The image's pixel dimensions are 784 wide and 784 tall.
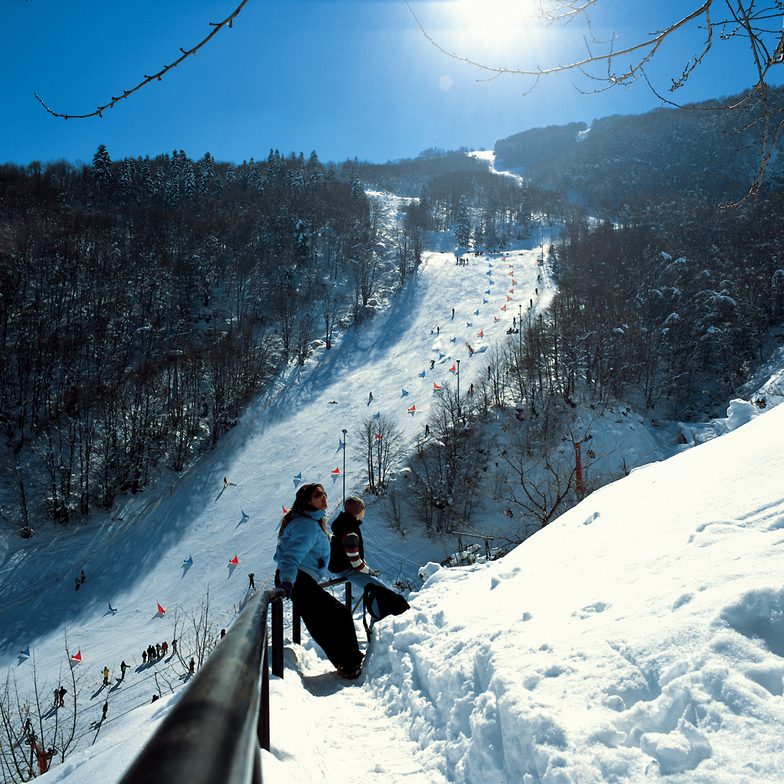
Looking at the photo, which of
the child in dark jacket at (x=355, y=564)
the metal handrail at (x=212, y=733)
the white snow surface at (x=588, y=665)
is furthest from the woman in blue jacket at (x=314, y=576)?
the metal handrail at (x=212, y=733)

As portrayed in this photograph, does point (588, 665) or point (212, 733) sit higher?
point (212, 733)

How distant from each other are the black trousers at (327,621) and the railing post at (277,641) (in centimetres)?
46

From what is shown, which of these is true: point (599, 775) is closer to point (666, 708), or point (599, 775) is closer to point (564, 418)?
point (666, 708)

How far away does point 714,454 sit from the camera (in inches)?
173

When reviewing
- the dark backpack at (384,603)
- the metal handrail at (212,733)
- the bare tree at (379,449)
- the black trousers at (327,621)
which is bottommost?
the bare tree at (379,449)

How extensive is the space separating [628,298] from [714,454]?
60776 mm

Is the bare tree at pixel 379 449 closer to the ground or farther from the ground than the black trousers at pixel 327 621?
closer to the ground

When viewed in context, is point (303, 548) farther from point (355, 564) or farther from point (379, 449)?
point (379, 449)

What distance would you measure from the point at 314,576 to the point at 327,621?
1.55 ft

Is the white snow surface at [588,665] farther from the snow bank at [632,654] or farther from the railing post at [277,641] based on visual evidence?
the railing post at [277,641]

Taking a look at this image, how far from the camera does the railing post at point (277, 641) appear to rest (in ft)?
11.3

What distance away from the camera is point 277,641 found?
11.3 feet

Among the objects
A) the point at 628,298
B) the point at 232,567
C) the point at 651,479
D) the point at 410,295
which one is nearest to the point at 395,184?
the point at 410,295

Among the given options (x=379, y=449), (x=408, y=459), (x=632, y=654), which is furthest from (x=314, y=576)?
(x=408, y=459)
